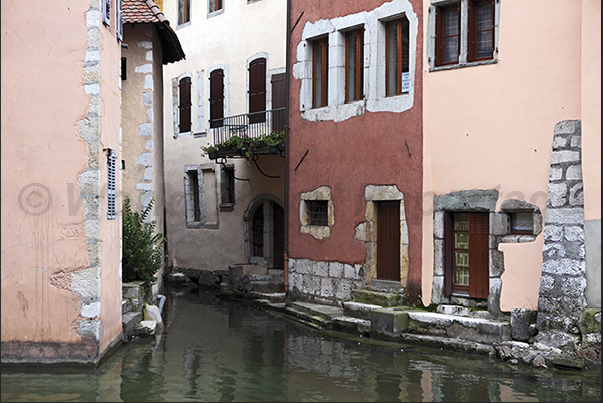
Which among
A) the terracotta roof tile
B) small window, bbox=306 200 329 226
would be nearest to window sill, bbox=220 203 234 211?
small window, bbox=306 200 329 226

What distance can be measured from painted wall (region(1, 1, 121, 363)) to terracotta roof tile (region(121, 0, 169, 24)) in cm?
436

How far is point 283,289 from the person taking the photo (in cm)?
1576

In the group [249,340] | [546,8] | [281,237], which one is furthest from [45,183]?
[281,237]

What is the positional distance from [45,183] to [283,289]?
8.10 m

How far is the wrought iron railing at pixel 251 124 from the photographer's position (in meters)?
16.7

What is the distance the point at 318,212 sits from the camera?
13836 mm

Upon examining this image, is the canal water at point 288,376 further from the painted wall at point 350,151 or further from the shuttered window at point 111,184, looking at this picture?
the painted wall at point 350,151

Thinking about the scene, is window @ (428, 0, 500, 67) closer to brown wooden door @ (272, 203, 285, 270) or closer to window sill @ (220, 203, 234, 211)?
brown wooden door @ (272, 203, 285, 270)

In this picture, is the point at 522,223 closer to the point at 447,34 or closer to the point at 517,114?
the point at 517,114

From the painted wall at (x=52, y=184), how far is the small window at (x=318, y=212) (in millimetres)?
5831

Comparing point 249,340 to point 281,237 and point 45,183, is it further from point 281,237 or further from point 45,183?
point 281,237

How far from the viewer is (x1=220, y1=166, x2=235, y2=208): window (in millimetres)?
19478

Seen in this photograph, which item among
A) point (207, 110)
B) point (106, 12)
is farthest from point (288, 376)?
point (207, 110)

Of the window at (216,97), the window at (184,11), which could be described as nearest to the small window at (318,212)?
the window at (216,97)
